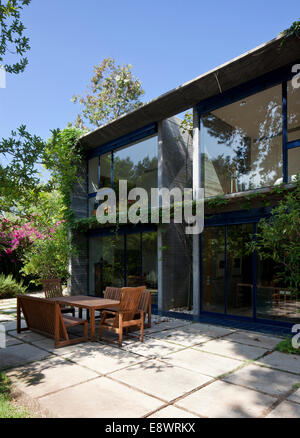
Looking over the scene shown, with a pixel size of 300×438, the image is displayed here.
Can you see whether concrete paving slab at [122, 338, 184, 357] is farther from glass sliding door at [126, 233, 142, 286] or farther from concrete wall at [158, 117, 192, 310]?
glass sliding door at [126, 233, 142, 286]

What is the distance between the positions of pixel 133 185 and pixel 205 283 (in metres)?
4.21

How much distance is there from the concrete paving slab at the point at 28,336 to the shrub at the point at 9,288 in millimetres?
5764

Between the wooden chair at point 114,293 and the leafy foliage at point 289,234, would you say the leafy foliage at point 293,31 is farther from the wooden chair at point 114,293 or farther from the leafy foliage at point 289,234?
the wooden chair at point 114,293

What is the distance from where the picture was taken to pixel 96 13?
12.2m

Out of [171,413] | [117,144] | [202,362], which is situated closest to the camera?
[171,413]

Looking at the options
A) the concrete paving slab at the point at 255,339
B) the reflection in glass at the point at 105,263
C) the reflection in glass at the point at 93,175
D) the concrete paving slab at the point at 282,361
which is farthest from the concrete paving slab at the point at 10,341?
the reflection in glass at the point at 93,175

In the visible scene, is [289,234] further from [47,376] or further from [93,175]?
[93,175]

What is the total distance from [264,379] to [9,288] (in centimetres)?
1053

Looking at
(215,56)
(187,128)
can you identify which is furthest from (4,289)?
(215,56)

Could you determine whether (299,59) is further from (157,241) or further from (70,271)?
(70,271)

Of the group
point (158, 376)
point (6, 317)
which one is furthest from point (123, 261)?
point (158, 376)

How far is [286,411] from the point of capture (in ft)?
10.5

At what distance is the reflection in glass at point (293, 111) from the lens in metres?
6.98

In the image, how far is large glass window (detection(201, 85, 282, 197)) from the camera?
24.0 ft
